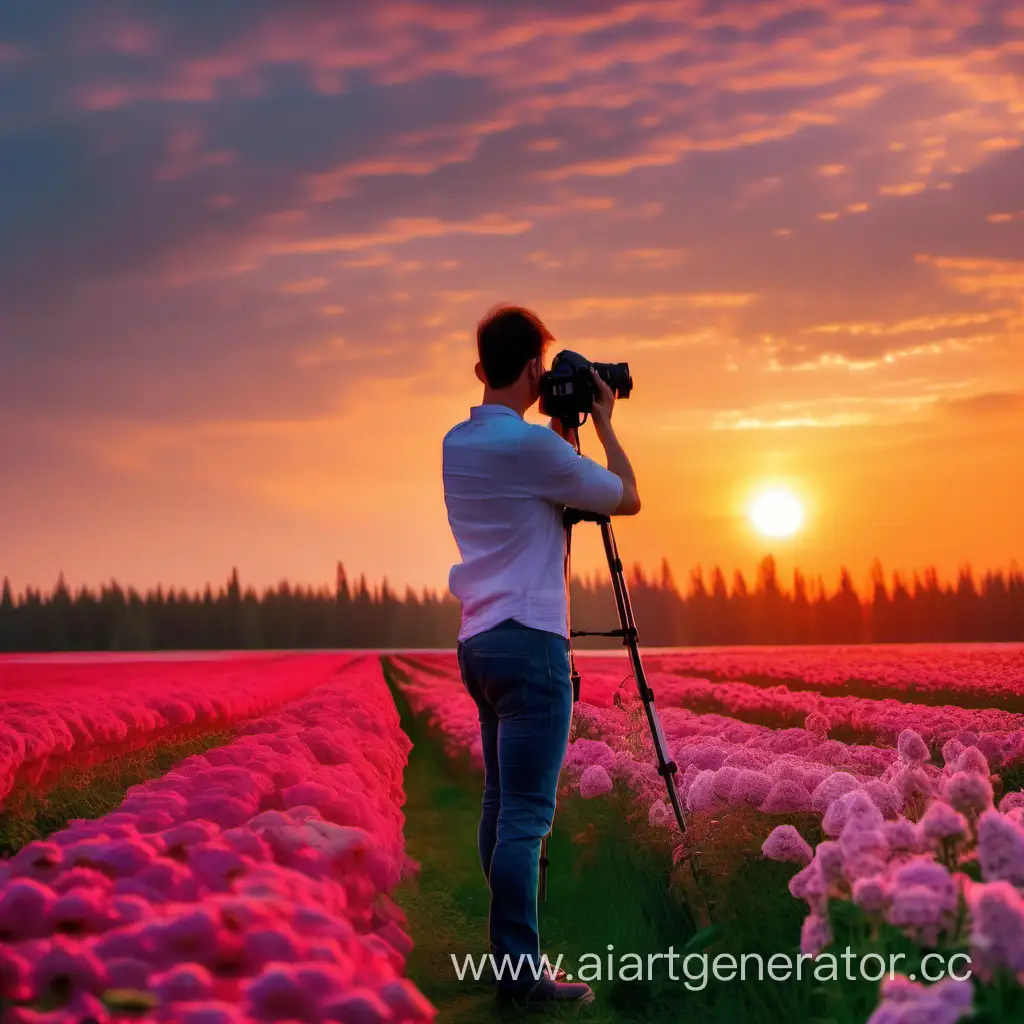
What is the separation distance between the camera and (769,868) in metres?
4.97

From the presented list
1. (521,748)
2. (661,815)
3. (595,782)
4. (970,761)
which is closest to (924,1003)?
(970,761)

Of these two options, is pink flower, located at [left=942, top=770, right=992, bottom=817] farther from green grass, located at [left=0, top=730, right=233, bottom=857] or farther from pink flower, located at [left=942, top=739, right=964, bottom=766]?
green grass, located at [left=0, top=730, right=233, bottom=857]

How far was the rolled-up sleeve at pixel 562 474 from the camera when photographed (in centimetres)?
419

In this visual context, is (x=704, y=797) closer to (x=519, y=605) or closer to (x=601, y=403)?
(x=519, y=605)

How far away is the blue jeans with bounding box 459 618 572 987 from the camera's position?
164 inches

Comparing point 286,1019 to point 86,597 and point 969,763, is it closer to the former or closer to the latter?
point 969,763

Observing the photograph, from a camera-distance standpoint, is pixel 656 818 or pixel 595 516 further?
pixel 656 818

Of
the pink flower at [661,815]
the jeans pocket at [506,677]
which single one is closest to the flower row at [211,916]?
the jeans pocket at [506,677]

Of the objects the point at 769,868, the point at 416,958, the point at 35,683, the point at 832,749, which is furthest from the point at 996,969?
the point at 35,683

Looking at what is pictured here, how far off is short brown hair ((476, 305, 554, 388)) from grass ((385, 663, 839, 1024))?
2.29m

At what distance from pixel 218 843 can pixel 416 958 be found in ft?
8.21

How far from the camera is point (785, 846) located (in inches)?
178

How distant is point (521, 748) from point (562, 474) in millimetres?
1015

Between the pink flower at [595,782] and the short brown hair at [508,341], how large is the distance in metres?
3.64
